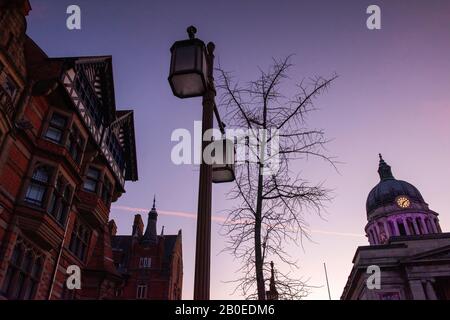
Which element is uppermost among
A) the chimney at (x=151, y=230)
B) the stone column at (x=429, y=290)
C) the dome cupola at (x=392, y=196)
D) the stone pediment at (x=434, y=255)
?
the dome cupola at (x=392, y=196)

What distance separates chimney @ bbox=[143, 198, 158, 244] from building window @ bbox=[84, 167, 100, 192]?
29585 mm

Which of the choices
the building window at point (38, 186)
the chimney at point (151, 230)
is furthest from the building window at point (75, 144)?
the chimney at point (151, 230)

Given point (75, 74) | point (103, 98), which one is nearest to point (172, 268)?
point (103, 98)

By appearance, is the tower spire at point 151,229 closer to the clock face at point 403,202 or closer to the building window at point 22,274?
the building window at point 22,274

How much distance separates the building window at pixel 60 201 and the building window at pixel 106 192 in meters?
4.94

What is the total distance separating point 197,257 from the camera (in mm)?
4238

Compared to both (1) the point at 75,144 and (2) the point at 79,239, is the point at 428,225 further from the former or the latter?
(1) the point at 75,144

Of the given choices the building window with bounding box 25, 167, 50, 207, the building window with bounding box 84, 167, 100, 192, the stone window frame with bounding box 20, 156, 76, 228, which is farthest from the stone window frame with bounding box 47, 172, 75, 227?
the building window with bounding box 84, 167, 100, 192

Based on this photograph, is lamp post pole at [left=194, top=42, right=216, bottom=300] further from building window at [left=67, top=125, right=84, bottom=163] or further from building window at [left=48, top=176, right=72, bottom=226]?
building window at [left=67, top=125, right=84, bottom=163]

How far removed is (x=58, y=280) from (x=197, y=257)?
16445 mm

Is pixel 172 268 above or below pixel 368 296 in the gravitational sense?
above

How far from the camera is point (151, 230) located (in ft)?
172

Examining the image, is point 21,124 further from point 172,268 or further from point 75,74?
point 172,268

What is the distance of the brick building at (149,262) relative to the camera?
45156 millimetres
